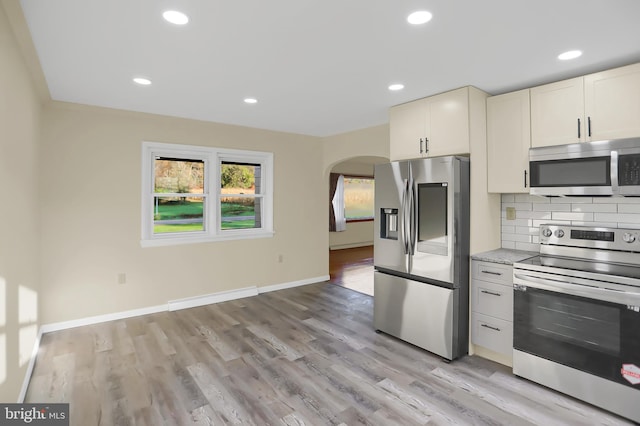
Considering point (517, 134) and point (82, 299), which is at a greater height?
point (517, 134)

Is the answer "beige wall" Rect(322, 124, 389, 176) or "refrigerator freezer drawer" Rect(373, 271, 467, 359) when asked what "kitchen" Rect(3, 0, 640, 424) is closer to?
"beige wall" Rect(322, 124, 389, 176)

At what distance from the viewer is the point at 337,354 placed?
3170 mm

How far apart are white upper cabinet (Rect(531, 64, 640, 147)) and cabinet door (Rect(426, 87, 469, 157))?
557 millimetres

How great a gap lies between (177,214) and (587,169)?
4.57 metres

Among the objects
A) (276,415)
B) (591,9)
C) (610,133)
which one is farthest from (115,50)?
(610,133)

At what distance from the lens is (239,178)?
206 inches

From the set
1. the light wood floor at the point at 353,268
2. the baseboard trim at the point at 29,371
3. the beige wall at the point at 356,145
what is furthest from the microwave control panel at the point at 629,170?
the baseboard trim at the point at 29,371

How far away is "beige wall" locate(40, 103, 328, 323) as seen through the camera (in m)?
3.69

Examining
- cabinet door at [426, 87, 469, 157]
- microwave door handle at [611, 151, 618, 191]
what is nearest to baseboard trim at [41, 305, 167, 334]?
cabinet door at [426, 87, 469, 157]

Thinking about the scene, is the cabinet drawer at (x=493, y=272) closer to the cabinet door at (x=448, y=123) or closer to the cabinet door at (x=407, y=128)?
the cabinet door at (x=448, y=123)

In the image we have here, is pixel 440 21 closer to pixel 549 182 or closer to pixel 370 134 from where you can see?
pixel 549 182

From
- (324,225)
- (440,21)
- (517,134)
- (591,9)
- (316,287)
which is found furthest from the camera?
(324,225)

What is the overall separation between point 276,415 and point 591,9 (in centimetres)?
312

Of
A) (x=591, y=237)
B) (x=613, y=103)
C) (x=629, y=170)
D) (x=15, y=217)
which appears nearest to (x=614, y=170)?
(x=629, y=170)
